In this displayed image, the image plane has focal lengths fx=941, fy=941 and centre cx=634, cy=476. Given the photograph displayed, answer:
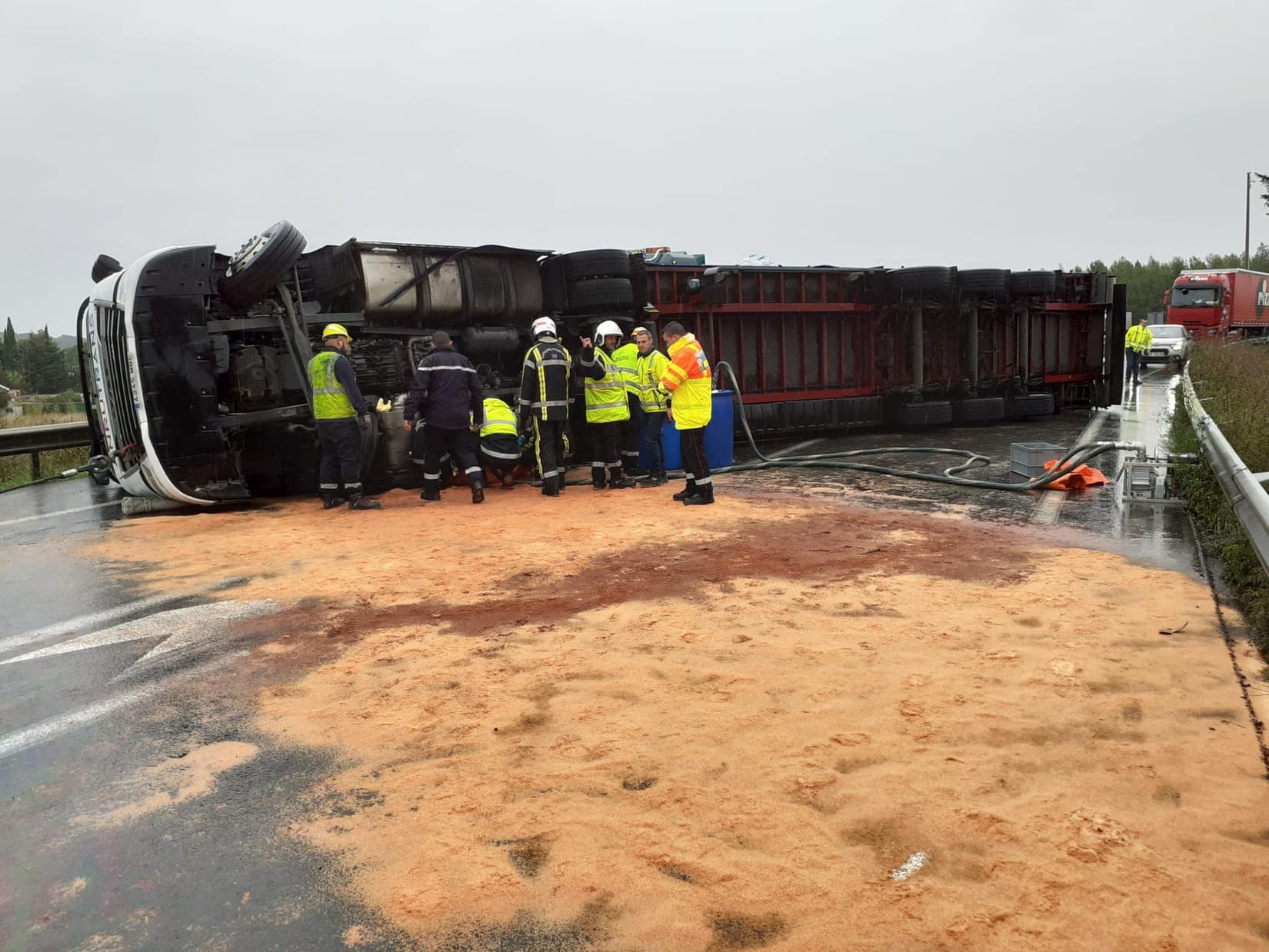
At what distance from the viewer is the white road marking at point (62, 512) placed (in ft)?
30.2

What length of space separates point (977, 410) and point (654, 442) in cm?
788

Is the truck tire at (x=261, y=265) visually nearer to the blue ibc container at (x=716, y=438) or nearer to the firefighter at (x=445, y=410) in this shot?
the firefighter at (x=445, y=410)

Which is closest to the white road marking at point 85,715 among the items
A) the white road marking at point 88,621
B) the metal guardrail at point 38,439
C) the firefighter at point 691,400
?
the white road marking at point 88,621

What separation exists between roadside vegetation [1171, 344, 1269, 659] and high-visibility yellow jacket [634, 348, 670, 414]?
511cm

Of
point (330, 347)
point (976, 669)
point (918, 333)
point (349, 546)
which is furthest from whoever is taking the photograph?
point (918, 333)

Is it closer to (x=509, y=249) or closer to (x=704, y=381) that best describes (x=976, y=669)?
(x=704, y=381)

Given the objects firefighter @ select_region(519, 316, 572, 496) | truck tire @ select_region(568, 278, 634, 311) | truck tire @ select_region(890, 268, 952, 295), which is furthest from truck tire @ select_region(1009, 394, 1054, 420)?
firefighter @ select_region(519, 316, 572, 496)

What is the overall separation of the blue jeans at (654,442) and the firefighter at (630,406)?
4.7 inches

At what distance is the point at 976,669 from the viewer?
422 centimetres

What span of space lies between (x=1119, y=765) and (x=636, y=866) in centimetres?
178

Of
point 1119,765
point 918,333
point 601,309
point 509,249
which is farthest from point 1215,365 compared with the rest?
point 1119,765

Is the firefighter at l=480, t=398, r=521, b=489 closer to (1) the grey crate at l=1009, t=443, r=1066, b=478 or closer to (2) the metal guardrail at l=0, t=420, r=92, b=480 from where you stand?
(1) the grey crate at l=1009, t=443, r=1066, b=478

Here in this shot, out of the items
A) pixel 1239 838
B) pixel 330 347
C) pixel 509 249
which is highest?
pixel 509 249

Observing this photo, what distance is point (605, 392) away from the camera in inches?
396
